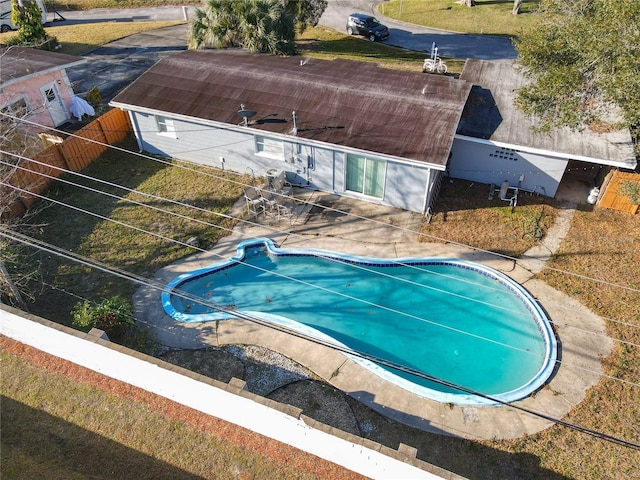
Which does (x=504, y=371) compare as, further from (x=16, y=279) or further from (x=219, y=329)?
(x=16, y=279)

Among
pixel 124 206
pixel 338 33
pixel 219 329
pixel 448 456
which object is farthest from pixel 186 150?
pixel 338 33

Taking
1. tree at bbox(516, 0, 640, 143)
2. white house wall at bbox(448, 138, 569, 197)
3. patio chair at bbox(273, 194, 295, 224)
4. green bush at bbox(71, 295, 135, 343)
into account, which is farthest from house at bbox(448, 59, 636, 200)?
green bush at bbox(71, 295, 135, 343)

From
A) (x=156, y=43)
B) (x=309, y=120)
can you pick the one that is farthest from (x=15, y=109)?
(x=156, y=43)

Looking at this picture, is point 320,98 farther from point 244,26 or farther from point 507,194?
point 244,26

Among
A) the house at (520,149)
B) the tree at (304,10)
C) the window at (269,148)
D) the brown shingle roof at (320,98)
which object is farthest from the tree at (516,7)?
the window at (269,148)

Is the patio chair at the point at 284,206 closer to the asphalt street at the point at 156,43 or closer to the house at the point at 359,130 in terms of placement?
the house at the point at 359,130

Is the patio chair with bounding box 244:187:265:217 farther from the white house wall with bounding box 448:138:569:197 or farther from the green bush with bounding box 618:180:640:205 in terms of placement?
the green bush with bounding box 618:180:640:205
